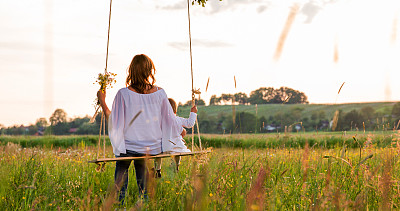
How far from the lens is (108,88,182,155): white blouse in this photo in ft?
14.0

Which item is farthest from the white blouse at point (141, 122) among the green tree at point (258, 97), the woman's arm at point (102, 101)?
the green tree at point (258, 97)

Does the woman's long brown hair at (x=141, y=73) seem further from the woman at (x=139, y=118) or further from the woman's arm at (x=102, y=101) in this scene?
the woman's arm at (x=102, y=101)

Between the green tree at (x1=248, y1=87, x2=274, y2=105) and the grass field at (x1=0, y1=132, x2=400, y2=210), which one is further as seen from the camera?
the green tree at (x1=248, y1=87, x2=274, y2=105)

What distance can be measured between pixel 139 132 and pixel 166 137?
36 centimetres

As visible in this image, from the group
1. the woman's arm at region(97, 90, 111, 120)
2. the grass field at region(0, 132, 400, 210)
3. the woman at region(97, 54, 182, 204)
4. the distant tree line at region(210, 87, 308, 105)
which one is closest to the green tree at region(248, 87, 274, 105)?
the distant tree line at region(210, 87, 308, 105)

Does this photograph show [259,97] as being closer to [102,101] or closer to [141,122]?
[141,122]

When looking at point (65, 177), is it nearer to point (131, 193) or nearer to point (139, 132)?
point (131, 193)

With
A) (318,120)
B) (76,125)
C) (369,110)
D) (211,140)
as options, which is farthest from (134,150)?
(369,110)

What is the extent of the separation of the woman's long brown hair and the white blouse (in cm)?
11

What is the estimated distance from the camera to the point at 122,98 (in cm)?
437

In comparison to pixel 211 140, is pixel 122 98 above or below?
above

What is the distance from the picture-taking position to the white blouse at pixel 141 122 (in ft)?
14.0

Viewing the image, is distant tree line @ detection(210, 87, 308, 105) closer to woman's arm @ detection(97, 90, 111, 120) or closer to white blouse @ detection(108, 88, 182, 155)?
white blouse @ detection(108, 88, 182, 155)

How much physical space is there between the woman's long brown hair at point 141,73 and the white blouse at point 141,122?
0.35 feet
